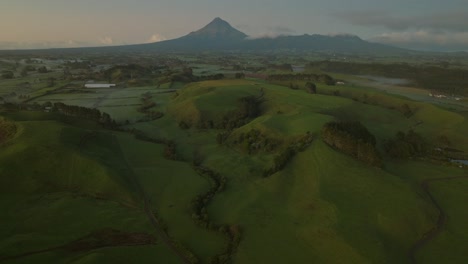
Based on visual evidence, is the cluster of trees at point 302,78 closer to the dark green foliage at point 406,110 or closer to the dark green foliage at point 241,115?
the dark green foliage at point 406,110

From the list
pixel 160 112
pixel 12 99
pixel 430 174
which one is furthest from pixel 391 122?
pixel 12 99

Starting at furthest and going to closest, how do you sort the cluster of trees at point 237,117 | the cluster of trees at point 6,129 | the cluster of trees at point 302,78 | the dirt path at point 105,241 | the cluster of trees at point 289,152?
the cluster of trees at point 302,78
the cluster of trees at point 237,117
the cluster of trees at point 6,129
the cluster of trees at point 289,152
the dirt path at point 105,241

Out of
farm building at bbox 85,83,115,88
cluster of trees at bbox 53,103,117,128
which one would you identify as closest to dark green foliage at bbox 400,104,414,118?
cluster of trees at bbox 53,103,117,128

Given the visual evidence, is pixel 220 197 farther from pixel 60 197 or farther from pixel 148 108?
pixel 148 108

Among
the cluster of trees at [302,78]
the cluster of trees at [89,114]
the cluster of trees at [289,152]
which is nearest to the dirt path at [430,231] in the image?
the cluster of trees at [289,152]

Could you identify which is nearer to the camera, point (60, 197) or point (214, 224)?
point (214, 224)

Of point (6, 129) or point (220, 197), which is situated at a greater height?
point (6, 129)

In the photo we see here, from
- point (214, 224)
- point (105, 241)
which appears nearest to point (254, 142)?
point (214, 224)
